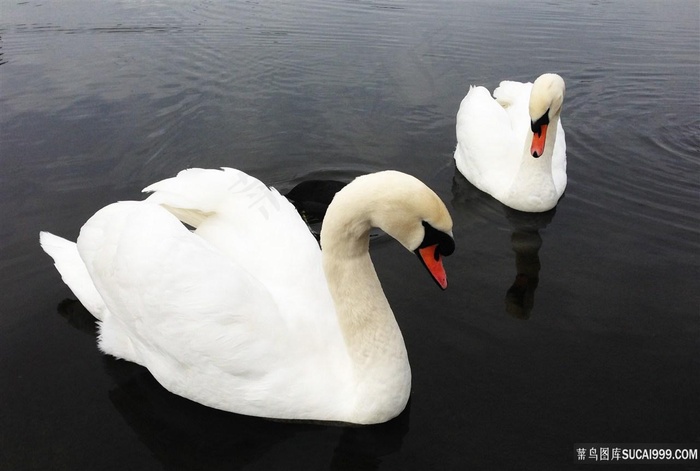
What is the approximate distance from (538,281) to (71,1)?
721 inches

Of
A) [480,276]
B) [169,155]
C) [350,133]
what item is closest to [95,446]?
[480,276]

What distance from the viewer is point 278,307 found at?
4215 mm

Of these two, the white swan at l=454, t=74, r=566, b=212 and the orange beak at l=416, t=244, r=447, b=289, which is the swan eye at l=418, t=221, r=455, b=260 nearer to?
the orange beak at l=416, t=244, r=447, b=289

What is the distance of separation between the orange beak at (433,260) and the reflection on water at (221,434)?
44.8 inches

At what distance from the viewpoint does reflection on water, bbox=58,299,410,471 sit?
4.12 m

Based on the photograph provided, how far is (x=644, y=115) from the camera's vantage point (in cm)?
1016

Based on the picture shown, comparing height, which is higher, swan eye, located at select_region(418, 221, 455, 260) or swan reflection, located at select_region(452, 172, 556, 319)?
swan eye, located at select_region(418, 221, 455, 260)

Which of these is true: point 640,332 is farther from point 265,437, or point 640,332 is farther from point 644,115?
point 644,115

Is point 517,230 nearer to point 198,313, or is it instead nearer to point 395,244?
point 395,244

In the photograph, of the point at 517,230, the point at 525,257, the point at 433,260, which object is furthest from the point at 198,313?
the point at 517,230

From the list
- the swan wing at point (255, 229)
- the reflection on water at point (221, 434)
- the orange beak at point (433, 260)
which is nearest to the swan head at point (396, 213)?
the orange beak at point (433, 260)

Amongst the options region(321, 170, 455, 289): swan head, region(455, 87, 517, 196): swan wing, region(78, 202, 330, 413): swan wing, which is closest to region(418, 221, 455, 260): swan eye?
region(321, 170, 455, 289): swan head

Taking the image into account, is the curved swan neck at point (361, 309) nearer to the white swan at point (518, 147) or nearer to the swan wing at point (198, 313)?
the swan wing at point (198, 313)

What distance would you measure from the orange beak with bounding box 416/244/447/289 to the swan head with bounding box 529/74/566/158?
3.59 m
